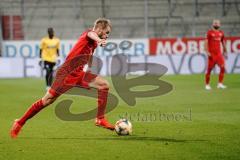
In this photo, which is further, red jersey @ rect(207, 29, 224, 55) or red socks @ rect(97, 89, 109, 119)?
red jersey @ rect(207, 29, 224, 55)

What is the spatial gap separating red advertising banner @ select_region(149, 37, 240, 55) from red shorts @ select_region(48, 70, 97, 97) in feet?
72.8

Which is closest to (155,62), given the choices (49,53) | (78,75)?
(49,53)

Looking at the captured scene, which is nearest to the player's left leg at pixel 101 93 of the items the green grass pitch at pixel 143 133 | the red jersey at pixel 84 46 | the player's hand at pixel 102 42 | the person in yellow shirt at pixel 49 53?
the green grass pitch at pixel 143 133

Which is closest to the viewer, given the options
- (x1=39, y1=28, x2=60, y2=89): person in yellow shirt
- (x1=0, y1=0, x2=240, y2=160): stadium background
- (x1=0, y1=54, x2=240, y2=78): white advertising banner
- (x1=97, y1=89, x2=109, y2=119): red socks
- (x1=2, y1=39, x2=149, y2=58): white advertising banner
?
(x1=0, y1=0, x2=240, y2=160): stadium background

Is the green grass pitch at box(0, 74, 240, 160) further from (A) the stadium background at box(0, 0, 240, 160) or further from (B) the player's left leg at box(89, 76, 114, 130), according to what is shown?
(B) the player's left leg at box(89, 76, 114, 130)

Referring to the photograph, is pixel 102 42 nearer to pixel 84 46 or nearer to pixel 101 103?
pixel 84 46

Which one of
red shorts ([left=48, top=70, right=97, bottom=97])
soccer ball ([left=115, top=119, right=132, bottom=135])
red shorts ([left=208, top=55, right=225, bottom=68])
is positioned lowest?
red shorts ([left=208, top=55, right=225, bottom=68])

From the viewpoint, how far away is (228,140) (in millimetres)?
10461

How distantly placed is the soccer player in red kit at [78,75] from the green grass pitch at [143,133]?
43 cm

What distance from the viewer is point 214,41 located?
2320cm

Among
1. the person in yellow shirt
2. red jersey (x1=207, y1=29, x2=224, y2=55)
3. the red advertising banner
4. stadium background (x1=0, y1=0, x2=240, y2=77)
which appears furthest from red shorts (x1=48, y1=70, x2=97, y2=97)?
the red advertising banner

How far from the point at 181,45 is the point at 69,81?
22903 millimetres

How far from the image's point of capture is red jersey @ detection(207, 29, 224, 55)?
911 inches

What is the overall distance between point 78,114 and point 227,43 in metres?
20.0
